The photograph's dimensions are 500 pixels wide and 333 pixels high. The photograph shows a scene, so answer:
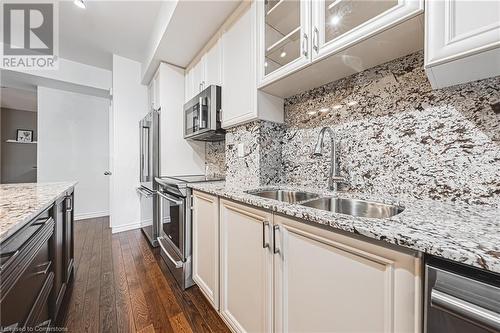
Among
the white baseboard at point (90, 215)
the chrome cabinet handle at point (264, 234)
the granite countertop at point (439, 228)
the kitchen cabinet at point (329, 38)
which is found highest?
the kitchen cabinet at point (329, 38)

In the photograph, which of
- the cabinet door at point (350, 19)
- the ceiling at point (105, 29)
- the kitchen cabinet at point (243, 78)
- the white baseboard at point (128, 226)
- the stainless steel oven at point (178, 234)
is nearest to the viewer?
the cabinet door at point (350, 19)

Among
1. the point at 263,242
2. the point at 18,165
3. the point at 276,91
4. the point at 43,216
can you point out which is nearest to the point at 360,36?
the point at 276,91

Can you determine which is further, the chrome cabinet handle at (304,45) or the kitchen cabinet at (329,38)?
the chrome cabinet handle at (304,45)

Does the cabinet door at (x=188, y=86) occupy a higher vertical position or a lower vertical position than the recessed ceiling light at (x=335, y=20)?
higher

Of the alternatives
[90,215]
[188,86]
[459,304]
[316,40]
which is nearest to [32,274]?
[459,304]

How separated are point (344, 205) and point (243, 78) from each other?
119cm

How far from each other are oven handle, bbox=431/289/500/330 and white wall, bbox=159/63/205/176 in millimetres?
2581

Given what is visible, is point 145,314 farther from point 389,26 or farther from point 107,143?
point 107,143

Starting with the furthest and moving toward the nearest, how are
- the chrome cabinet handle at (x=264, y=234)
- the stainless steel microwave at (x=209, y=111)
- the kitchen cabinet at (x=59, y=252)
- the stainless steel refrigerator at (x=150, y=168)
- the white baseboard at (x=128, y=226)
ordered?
the white baseboard at (x=128, y=226) → the stainless steel refrigerator at (x=150, y=168) → the stainless steel microwave at (x=209, y=111) → the kitchen cabinet at (x=59, y=252) → the chrome cabinet handle at (x=264, y=234)

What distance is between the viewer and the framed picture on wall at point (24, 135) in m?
5.31

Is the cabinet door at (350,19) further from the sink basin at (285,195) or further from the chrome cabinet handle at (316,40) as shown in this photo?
the sink basin at (285,195)

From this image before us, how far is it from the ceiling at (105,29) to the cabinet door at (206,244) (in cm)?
218

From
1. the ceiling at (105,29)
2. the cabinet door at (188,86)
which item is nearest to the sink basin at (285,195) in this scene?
the cabinet door at (188,86)

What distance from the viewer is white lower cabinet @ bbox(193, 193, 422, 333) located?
22.5 inches
